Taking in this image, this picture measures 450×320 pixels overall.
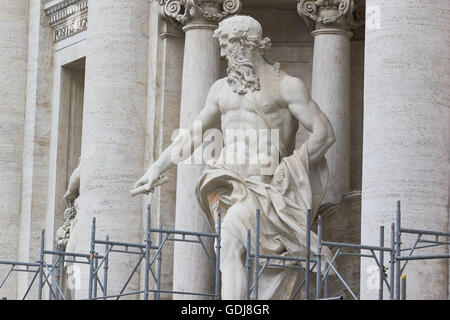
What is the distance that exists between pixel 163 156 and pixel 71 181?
491 centimetres

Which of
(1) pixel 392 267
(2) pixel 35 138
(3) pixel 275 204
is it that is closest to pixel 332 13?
(3) pixel 275 204

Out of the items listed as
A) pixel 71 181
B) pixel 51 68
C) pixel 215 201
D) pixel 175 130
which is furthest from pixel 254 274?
pixel 51 68

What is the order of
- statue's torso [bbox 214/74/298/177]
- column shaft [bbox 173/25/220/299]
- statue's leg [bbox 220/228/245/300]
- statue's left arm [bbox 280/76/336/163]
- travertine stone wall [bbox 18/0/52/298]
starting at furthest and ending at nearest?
travertine stone wall [bbox 18/0/52/298], column shaft [bbox 173/25/220/299], statue's torso [bbox 214/74/298/177], statue's left arm [bbox 280/76/336/163], statue's leg [bbox 220/228/245/300]

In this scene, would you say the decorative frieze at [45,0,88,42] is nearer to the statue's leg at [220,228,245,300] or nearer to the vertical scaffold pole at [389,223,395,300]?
the statue's leg at [220,228,245,300]

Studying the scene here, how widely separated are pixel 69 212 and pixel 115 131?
296 cm

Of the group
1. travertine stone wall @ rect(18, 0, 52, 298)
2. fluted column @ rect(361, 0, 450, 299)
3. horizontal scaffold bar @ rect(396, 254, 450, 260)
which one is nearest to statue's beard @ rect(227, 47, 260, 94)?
fluted column @ rect(361, 0, 450, 299)

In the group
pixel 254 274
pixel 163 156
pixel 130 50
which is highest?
pixel 130 50

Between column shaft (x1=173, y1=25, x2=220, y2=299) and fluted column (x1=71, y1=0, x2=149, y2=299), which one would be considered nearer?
column shaft (x1=173, y1=25, x2=220, y2=299)

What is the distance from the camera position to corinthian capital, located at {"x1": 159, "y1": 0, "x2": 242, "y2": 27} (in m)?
26.3

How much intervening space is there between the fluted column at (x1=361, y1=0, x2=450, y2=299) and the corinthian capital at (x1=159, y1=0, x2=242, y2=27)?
5157 mm

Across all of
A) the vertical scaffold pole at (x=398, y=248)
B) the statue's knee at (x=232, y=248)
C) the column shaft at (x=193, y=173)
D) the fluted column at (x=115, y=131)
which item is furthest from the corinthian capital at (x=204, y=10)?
the vertical scaffold pole at (x=398, y=248)

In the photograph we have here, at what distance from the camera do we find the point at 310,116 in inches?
931

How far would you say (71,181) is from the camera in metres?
29.0

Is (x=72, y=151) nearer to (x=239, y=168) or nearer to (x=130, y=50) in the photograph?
(x=130, y=50)
